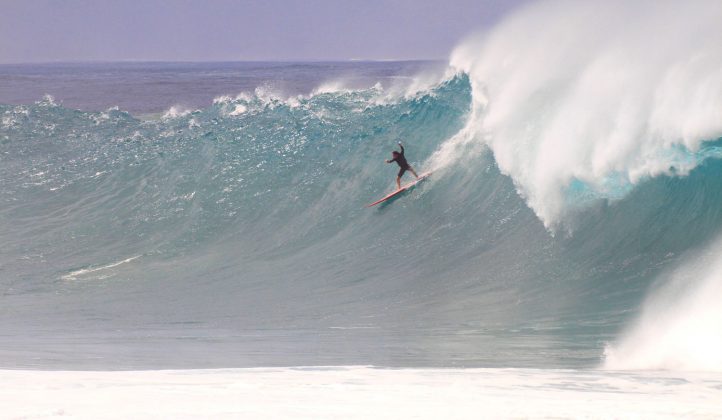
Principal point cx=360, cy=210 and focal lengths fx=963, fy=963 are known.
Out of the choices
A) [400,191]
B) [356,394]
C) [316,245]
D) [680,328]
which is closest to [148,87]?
[400,191]

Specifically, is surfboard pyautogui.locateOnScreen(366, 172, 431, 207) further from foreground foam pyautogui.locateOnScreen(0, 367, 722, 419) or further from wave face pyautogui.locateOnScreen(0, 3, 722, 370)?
foreground foam pyautogui.locateOnScreen(0, 367, 722, 419)

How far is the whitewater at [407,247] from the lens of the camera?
311 inches

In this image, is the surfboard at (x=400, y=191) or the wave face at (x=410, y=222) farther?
the surfboard at (x=400, y=191)

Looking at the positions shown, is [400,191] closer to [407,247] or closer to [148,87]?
[407,247]

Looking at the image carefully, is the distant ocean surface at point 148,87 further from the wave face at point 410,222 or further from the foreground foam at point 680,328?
the foreground foam at point 680,328

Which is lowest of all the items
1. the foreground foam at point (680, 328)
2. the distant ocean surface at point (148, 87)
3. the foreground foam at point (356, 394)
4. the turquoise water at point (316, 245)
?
the foreground foam at point (356, 394)

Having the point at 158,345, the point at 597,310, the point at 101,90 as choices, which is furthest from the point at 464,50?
the point at 101,90

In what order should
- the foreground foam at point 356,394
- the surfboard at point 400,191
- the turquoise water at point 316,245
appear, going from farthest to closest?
the surfboard at point 400,191 → the turquoise water at point 316,245 → the foreground foam at point 356,394

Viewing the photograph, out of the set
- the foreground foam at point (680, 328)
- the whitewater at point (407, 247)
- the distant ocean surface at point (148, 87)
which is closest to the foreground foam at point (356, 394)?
the whitewater at point (407, 247)

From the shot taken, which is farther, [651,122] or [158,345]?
[651,122]

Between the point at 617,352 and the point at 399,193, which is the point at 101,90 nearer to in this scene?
the point at 399,193

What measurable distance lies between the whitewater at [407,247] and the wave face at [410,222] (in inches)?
Result: 1.8

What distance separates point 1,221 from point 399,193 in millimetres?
7069

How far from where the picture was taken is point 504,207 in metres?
14.0
